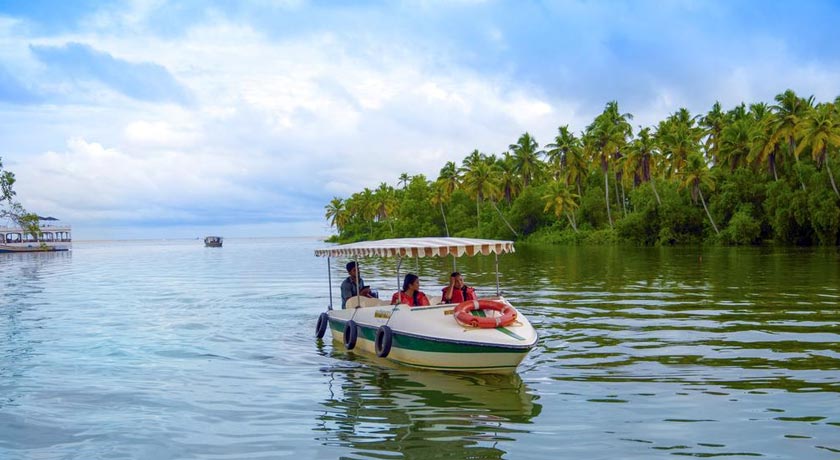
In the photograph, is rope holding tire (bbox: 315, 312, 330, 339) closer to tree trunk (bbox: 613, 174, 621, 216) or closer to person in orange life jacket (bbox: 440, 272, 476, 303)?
person in orange life jacket (bbox: 440, 272, 476, 303)

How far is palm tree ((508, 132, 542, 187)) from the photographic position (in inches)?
3698

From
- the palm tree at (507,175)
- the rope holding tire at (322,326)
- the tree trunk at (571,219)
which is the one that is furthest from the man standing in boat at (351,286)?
the palm tree at (507,175)

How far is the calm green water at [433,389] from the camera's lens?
27.6ft

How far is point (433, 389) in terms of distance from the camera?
11305 mm

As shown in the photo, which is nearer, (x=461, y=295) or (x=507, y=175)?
(x=461, y=295)

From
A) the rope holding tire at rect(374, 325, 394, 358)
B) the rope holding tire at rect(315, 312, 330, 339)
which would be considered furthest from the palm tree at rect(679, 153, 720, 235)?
the rope holding tire at rect(374, 325, 394, 358)

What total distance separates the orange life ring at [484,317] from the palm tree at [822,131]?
5026cm

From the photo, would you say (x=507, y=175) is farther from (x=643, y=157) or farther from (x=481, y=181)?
(x=643, y=157)

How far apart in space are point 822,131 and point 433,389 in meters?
53.4

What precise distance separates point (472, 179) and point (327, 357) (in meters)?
79.3

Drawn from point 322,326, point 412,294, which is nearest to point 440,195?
point 322,326

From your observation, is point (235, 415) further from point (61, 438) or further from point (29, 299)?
point (29, 299)

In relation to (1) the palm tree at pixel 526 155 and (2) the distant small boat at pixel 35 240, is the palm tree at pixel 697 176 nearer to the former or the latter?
(1) the palm tree at pixel 526 155

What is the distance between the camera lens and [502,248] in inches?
538
